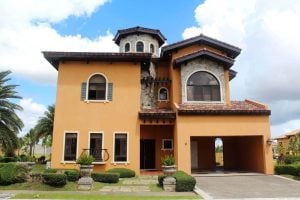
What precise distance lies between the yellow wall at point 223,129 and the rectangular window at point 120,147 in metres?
3.70

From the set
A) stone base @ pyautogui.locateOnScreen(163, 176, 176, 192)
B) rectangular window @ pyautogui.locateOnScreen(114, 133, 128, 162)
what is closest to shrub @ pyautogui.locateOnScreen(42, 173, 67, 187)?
stone base @ pyautogui.locateOnScreen(163, 176, 176, 192)

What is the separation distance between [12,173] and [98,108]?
769 cm

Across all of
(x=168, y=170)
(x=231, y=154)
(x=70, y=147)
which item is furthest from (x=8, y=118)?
(x=231, y=154)

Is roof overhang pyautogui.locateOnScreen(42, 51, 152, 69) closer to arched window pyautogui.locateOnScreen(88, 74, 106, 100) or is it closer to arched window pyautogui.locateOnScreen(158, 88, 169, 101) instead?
arched window pyautogui.locateOnScreen(88, 74, 106, 100)

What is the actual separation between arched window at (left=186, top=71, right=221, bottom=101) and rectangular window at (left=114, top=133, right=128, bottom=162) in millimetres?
5725

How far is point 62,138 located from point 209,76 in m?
11.9

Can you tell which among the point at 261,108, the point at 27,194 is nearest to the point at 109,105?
the point at 27,194

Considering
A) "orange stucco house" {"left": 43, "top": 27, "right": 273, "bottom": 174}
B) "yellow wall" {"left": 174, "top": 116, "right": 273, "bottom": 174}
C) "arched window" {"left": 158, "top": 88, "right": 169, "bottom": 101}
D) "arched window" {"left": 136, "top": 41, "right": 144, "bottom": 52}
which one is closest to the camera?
"yellow wall" {"left": 174, "top": 116, "right": 273, "bottom": 174}

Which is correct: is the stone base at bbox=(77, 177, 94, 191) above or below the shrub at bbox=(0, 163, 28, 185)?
below

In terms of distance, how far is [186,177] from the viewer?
50.8 feet

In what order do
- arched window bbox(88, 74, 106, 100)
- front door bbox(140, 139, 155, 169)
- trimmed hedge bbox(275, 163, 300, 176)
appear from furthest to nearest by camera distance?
front door bbox(140, 139, 155, 169), arched window bbox(88, 74, 106, 100), trimmed hedge bbox(275, 163, 300, 176)

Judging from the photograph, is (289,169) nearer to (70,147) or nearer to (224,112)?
(224,112)

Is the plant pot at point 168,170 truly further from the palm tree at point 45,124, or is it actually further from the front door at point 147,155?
the palm tree at point 45,124

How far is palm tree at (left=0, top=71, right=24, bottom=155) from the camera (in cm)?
2377
